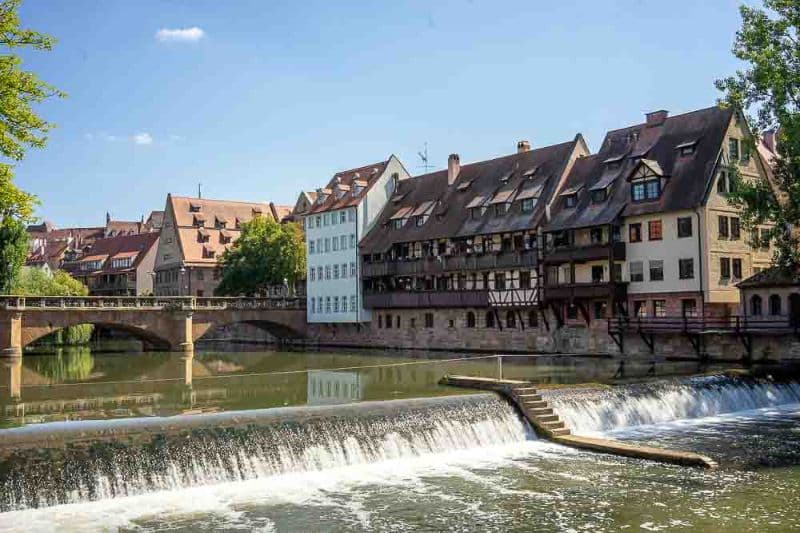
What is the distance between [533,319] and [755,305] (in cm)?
1535

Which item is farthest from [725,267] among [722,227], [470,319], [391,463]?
[391,463]

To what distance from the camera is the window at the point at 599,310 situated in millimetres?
50281

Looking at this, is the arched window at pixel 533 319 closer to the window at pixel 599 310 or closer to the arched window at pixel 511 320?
the arched window at pixel 511 320

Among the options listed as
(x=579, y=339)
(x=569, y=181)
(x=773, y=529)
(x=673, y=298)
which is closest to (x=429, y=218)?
(x=569, y=181)

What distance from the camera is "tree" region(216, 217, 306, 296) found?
7688 centimetres

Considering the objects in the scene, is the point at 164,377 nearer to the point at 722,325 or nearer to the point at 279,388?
the point at 279,388

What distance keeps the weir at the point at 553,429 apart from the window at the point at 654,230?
2107 cm

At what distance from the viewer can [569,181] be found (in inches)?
2169

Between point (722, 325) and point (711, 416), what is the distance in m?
14.5

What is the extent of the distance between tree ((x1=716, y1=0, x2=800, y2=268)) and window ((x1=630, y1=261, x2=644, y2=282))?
1221 centimetres

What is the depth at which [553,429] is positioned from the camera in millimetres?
25484

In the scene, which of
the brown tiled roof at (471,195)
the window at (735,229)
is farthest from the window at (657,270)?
the brown tiled roof at (471,195)

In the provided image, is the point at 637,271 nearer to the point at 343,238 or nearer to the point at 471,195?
the point at 471,195

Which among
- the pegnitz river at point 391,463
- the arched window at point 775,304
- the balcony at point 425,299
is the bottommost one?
the pegnitz river at point 391,463
